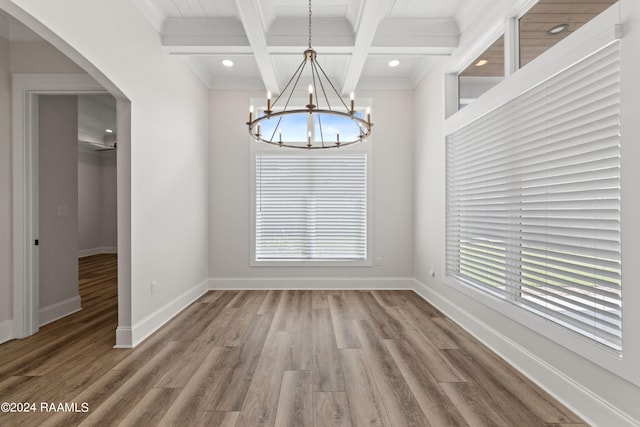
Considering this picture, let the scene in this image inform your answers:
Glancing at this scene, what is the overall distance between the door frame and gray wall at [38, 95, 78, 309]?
35 centimetres

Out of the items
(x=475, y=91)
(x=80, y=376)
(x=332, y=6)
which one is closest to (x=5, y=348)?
(x=80, y=376)

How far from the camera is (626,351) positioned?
59.6 inches

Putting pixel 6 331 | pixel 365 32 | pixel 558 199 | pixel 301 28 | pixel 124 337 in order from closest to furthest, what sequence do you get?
pixel 558 199 < pixel 124 337 < pixel 6 331 < pixel 365 32 < pixel 301 28

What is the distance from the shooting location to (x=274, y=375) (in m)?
2.18

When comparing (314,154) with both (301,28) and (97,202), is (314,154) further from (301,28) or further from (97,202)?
(97,202)

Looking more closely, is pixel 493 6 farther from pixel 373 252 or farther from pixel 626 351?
pixel 373 252

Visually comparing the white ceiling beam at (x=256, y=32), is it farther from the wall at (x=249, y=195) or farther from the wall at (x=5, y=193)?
the wall at (x=5, y=193)

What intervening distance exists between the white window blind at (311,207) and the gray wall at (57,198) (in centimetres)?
222

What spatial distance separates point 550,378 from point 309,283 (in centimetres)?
309

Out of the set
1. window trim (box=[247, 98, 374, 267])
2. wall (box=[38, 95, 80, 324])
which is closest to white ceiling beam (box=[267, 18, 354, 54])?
window trim (box=[247, 98, 374, 267])

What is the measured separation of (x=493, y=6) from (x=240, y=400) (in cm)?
375

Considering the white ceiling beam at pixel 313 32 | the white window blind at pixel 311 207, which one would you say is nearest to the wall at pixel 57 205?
the white window blind at pixel 311 207

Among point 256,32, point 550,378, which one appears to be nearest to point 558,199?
point 550,378

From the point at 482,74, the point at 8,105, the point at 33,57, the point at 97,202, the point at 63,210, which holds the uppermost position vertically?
the point at 33,57
